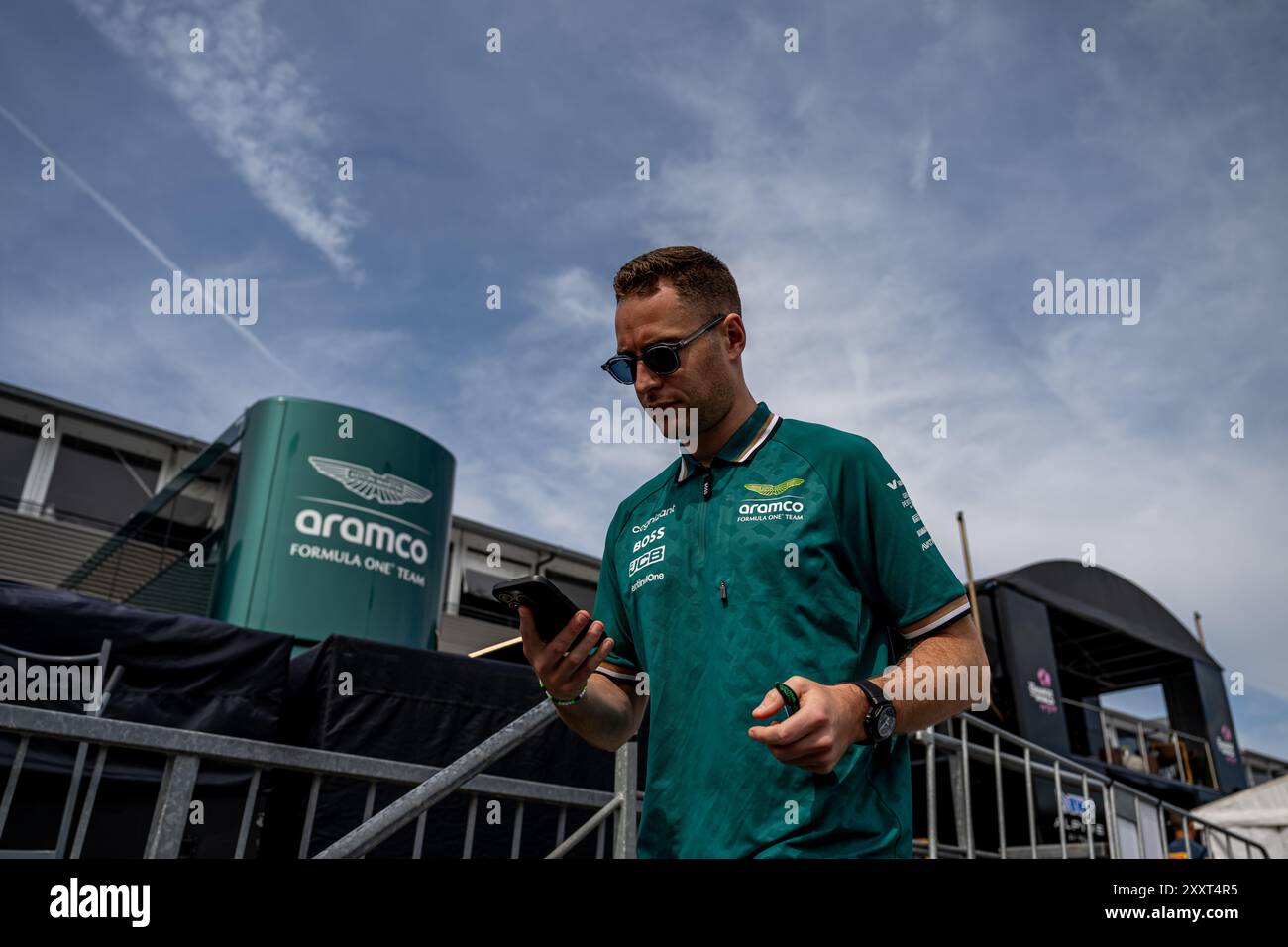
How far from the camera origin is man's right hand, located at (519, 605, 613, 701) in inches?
74.0

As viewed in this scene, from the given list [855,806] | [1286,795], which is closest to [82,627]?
[855,806]

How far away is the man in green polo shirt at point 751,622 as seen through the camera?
1.79 metres

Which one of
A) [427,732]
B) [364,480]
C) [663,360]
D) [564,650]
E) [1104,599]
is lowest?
[564,650]

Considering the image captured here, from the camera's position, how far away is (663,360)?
7.47 ft

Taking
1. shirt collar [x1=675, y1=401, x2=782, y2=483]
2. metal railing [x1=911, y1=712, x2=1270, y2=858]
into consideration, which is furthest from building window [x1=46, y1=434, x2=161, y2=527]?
shirt collar [x1=675, y1=401, x2=782, y2=483]

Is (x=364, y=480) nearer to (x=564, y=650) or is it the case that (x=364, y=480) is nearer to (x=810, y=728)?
(x=564, y=650)

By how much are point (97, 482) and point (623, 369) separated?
19.8 m

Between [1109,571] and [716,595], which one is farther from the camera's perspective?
[1109,571]

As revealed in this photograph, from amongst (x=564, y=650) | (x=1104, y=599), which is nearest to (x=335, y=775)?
(x=564, y=650)

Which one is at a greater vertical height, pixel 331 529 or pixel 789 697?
pixel 331 529

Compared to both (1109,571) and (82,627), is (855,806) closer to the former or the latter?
(82,627)

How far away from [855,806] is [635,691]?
2.53 ft

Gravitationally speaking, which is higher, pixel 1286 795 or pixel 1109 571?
pixel 1109 571
